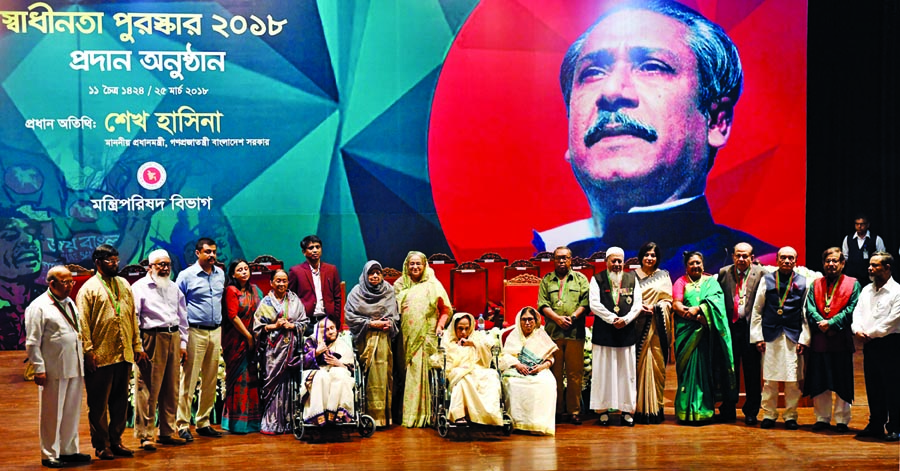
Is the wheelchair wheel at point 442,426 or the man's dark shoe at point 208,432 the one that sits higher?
the wheelchair wheel at point 442,426

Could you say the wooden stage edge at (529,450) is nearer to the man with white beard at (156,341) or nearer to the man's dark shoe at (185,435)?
the man's dark shoe at (185,435)

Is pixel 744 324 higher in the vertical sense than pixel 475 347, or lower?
higher

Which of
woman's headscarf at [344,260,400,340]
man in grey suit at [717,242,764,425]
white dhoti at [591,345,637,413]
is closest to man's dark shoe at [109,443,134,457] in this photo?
woman's headscarf at [344,260,400,340]

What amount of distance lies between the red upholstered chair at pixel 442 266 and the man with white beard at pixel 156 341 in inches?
128

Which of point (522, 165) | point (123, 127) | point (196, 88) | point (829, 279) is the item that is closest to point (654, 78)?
point (522, 165)

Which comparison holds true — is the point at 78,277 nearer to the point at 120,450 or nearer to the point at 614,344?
the point at 120,450

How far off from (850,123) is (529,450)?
641 cm

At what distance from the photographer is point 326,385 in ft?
19.9

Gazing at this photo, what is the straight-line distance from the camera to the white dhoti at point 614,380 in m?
6.54

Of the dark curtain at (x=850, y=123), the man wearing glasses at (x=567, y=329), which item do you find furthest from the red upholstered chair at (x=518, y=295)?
the dark curtain at (x=850, y=123)

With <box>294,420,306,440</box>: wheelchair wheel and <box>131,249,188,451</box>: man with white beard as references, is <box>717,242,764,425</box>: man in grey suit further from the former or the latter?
<box>131,249,188,451</box>: man with white beard

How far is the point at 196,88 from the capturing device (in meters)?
9.18

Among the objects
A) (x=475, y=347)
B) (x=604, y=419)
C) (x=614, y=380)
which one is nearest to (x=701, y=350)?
(x=614, y=380)

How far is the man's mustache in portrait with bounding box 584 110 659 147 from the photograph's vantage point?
9789 millimetres
